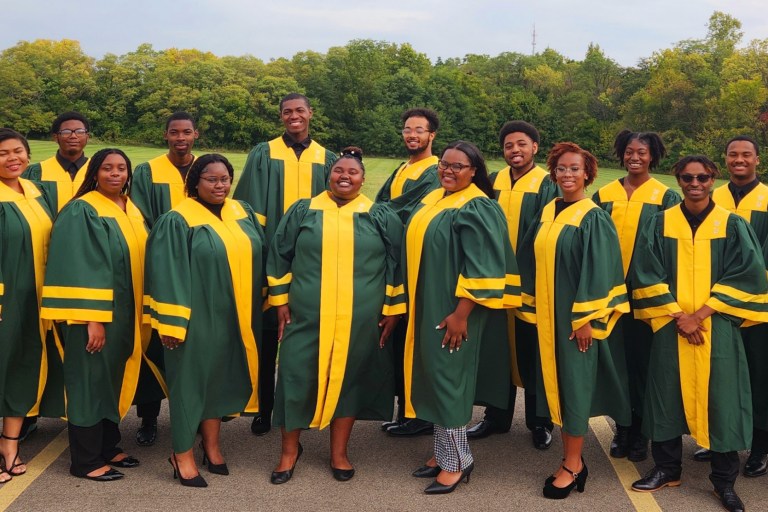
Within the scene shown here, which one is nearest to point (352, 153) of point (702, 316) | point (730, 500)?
point (702, 316)

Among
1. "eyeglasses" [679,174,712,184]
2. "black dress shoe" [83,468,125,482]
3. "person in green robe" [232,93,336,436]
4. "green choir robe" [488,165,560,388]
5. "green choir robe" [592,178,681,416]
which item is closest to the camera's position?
"eyeglasses" [679,174,712,184]

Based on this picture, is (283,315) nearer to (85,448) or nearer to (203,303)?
(203,303)

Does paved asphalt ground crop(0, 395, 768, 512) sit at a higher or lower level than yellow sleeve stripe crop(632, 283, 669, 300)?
lower

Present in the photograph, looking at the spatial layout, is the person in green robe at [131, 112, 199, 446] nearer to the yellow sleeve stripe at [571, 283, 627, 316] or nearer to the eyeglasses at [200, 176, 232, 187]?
the eyeglasses at [200, 176, 232, 187]

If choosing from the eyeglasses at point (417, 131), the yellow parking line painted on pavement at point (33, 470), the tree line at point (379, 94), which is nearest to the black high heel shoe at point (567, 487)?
the eyeglasses at point (417, 131)

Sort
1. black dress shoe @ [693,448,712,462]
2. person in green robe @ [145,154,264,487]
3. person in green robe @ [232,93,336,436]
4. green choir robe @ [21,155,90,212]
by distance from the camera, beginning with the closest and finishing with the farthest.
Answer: person in green robe @ [145,154,264,487]
black dress shoe @ [693,448,712,462]
green choir robe @ [21,155,90,212]
person in green robe @ [232,93,336,436]

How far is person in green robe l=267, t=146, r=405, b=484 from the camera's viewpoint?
14.9 ft

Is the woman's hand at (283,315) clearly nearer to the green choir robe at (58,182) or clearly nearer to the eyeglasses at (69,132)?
the green choir robe at (58,182)

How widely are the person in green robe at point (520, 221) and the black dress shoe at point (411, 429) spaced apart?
323 mm

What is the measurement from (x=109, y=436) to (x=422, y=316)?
222 centimetres

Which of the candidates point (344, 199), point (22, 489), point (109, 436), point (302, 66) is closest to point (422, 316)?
point (344, 199)

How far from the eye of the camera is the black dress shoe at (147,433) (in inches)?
206

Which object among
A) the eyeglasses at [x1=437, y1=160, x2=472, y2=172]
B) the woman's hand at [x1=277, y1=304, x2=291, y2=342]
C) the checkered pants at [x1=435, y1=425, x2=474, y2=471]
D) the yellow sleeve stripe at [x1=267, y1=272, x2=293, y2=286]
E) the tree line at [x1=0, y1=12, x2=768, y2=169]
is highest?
the tree line at [x1=0, y1=12, x2=768, y2=169]

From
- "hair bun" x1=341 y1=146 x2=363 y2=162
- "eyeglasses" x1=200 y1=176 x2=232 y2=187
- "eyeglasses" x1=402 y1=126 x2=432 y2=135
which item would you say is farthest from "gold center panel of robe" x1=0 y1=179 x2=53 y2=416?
"eyeglasses" x1=402 y1=126 x2=432 y2=135
